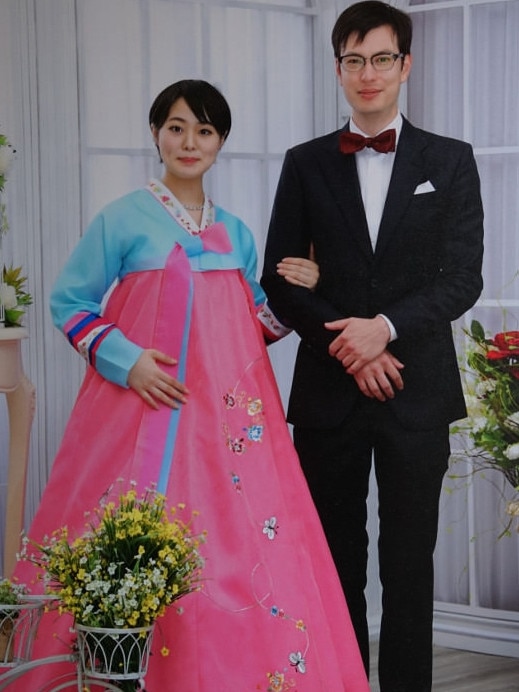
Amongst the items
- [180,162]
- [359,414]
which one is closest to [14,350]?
[180,162]

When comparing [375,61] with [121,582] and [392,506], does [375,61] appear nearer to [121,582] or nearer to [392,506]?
[392,506]

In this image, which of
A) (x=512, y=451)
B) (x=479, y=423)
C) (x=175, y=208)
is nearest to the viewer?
(x=175, y=208)

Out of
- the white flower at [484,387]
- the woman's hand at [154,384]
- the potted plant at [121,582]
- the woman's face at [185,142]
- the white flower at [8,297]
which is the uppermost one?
the woman's face at [185,142]

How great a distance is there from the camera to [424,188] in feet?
7.36

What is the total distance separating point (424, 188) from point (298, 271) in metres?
0.30

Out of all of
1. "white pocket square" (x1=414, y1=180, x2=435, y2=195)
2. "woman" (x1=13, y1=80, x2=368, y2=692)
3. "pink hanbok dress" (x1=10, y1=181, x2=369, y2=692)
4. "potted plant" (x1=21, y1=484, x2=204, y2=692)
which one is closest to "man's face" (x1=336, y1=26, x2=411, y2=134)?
"white pocket square" (x1=414, y1=180, x2=435, y2=195)

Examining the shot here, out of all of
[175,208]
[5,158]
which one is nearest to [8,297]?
[5,158]

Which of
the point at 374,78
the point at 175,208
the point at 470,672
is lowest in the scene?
the point at 470,672

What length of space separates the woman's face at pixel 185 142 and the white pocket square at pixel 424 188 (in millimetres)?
412

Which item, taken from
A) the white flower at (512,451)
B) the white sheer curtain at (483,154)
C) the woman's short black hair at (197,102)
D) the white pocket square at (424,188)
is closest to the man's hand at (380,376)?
the white pocket square at (424,188)

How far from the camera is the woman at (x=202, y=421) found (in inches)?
79.1

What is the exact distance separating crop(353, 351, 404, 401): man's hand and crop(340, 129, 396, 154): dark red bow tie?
410 mm

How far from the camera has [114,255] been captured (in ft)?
7.09

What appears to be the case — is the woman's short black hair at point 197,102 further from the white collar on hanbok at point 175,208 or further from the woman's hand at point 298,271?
the woman's hand at point 298,271
